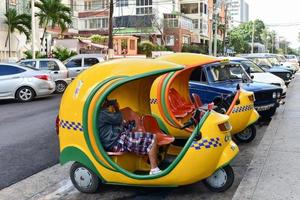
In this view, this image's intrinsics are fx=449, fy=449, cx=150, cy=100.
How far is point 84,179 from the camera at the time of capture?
232 inches

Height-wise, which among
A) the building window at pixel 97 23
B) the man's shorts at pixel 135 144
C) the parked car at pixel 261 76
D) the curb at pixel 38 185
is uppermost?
the building window at pixel 97 23

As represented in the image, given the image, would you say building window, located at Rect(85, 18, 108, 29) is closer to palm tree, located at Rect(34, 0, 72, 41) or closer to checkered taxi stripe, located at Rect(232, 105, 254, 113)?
palm tree, located at Rect(34, 0, 72, 41)

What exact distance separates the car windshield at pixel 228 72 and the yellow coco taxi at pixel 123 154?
461 cm

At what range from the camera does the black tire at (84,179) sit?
5824 mm

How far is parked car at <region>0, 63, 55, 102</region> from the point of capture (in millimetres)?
15742

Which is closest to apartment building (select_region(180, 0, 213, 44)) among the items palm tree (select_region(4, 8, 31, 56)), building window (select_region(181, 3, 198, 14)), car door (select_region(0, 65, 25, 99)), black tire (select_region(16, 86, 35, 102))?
building window (select_region(181, 3, 198, 14))

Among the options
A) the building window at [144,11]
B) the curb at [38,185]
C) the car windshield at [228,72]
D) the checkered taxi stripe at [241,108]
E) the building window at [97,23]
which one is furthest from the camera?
the building window at [97,23]

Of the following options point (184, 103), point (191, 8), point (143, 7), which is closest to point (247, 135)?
point (184, 103)

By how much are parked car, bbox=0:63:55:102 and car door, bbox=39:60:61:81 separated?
7.44 ft

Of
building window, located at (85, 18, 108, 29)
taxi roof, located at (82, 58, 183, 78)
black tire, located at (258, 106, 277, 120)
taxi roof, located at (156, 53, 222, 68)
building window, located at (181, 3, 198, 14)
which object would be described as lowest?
black tire, located at (258, 106, 277, 120)

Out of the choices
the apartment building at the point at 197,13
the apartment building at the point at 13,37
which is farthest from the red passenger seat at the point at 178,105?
the apartment building at the point at 197,13

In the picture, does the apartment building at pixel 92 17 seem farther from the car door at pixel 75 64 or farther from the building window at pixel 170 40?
the car door at pixel 75 64

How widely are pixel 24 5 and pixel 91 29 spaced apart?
103 feet

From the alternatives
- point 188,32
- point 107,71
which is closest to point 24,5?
point 188,32
